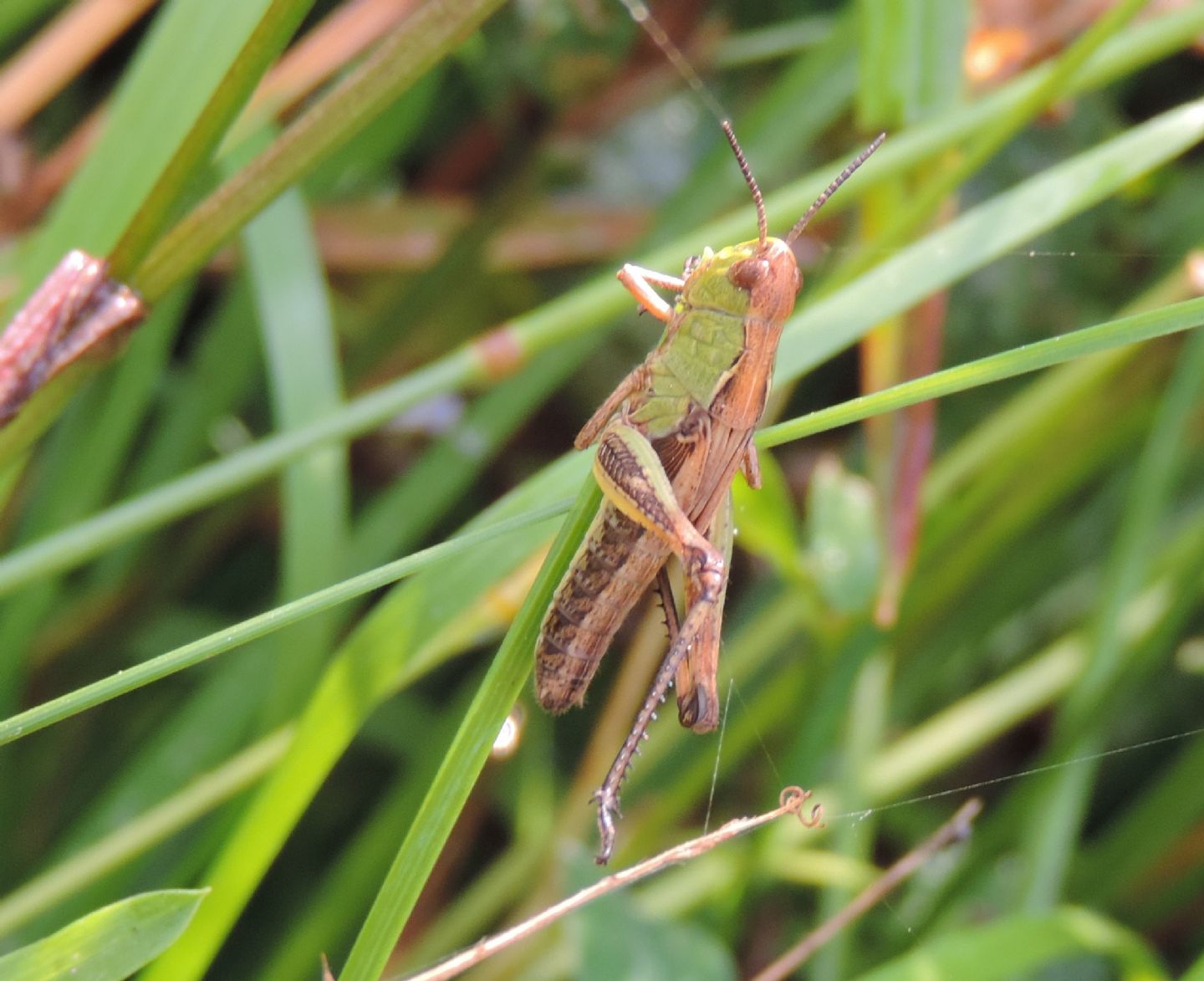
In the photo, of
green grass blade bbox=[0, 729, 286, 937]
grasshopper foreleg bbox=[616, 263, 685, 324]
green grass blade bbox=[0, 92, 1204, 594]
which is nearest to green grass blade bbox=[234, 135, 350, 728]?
green grass blade bbox=[0, 729, 286, 937]

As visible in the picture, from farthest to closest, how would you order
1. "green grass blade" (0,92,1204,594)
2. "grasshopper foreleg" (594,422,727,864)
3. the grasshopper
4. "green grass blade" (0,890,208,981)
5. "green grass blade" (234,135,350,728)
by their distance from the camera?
"green grass blade" (234,135,350,728) → "green grass blade" (0,92,1204,594) → the grasshopper → "grasshopper foreleg" (594,422,727,864) → "green grass blade" (0,890,208,981)

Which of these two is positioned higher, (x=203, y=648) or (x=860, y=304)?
(x=203, y=648)

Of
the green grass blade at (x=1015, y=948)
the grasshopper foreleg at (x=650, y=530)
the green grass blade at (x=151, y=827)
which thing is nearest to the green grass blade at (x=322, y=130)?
the grasshopper foreleg at (x=650, y=530)

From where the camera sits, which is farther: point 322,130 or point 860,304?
point 860,304

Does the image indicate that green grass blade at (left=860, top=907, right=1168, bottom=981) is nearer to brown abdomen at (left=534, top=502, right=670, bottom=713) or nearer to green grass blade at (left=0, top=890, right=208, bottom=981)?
brown abdomen at (left=534, top=502, right=670, bottom=713)

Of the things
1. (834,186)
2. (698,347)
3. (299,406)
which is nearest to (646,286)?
(698,347)

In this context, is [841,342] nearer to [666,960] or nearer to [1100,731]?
[666,960]

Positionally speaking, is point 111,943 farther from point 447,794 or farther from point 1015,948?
point 1015,948

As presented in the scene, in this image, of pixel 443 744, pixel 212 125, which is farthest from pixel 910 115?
pixel 443 744
